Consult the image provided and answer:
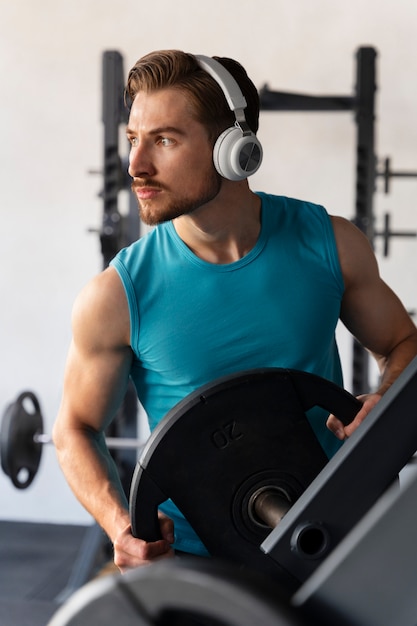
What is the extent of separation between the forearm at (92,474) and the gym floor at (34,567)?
1.98 m

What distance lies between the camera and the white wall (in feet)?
13.4

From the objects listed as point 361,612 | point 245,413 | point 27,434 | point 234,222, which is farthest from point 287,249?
point 27,434

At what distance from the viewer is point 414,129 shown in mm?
4074

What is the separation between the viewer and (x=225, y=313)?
1.46 metres

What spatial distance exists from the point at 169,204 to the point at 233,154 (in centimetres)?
13

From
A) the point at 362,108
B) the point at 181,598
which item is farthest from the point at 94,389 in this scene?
the point at 362,108

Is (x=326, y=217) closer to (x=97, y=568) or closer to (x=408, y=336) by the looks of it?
(x=408, y=336)

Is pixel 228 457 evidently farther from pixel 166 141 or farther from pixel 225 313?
pixel 166 141

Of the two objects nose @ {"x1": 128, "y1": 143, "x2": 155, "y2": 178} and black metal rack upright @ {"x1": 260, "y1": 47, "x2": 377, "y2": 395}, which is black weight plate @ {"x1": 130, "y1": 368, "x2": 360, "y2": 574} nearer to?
nose @ {"x1": 128, "y1": 143, "x2": 155, "y2": 178}

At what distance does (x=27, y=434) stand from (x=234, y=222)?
2272mm

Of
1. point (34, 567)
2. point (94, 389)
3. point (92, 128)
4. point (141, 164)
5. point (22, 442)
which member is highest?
point (141, 164)

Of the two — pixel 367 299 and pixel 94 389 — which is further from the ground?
pixel 367 299

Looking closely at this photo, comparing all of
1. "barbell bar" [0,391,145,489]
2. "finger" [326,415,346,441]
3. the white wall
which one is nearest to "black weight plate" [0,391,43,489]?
"barbell bar" [0,391,145,489]

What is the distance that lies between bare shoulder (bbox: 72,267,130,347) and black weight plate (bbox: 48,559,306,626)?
762mm
